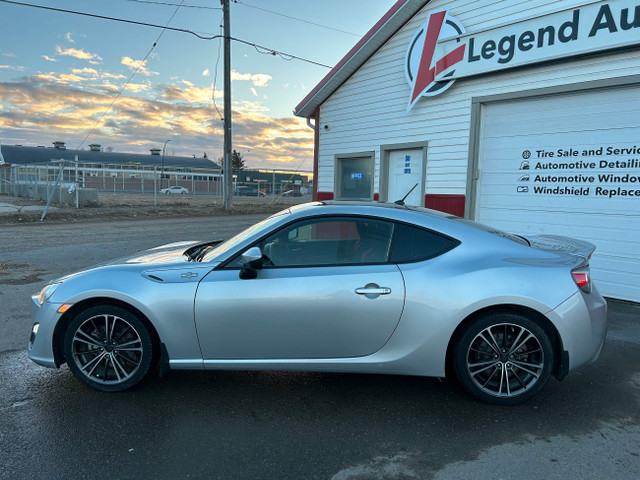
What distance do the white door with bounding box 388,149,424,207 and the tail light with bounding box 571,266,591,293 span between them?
564cm

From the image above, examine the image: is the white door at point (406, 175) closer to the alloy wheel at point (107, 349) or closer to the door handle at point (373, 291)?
the door handle at point (373, 291)

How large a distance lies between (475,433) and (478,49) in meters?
6.74

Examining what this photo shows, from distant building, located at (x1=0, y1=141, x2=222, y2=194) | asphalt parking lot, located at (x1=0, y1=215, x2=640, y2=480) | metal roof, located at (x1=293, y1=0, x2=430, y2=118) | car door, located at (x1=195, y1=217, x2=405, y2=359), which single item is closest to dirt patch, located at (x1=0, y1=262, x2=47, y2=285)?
asphalt parking lot, located at (x1=0, y1=215, x2=640, y2=480)

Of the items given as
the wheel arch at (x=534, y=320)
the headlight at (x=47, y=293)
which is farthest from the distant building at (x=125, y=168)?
the wheel arch at (x=534, y=320)

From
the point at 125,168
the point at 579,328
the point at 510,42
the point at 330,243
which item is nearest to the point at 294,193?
the point at 125,168

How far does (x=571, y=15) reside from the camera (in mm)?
6480

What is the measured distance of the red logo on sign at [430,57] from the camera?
26.6ft

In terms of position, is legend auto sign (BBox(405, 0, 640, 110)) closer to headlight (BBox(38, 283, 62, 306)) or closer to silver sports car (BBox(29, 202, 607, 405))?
silver sports car (BBox(29, 202, 607, 405))

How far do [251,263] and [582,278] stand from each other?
242 cm

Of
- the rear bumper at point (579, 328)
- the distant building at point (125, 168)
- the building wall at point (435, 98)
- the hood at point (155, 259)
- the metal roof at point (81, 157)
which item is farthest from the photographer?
the metal roof at point (81, 157)

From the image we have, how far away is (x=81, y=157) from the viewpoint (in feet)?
220

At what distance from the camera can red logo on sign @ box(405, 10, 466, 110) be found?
26.6 feet

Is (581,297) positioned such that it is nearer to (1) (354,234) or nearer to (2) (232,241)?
(1) (354,234)

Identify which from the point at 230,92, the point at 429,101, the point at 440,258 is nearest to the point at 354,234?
the point at 440,258
